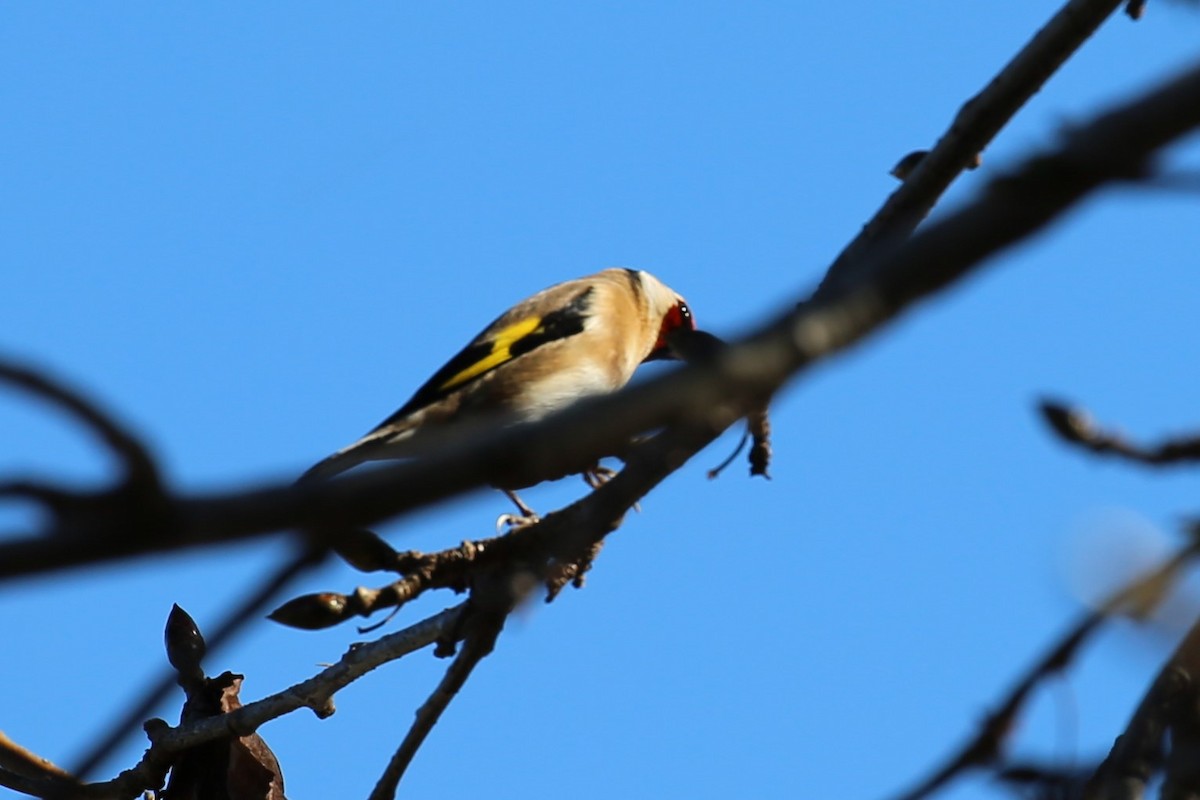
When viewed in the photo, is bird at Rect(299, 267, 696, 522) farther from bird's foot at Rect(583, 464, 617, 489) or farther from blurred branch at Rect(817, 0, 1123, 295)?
blurred branch at Rect(817, 0, 1123, 295)

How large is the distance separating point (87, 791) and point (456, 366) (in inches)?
136

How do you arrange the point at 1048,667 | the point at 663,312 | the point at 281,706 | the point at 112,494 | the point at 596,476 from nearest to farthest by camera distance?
the point at 112,494
the point at 1048,667
the point at 281,706
the point at 596,476
the point at 663,312

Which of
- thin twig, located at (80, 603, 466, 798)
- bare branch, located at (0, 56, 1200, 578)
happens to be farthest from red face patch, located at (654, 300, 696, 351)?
bare branch, located at (0, 56, 1200, 578)

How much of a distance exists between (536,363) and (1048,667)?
5.03m

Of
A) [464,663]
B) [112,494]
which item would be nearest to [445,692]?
[464,663]

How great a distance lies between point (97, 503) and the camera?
3.94 feet

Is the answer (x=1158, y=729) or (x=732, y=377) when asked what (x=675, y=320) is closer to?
(x=1158, y=729)

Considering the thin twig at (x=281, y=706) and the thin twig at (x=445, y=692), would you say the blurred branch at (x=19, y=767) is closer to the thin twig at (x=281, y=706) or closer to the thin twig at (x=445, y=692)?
the thin twig at (x=281, y=706)

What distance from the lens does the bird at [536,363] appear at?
21.0 feet

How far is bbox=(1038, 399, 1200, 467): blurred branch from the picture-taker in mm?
2207

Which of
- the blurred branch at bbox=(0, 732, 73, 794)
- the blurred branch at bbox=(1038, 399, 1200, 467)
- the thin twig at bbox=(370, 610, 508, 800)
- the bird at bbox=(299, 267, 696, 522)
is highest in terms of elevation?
the bird at bbox=(299, 267, 696, 522)

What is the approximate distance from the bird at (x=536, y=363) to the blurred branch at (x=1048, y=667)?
3844 millimetres

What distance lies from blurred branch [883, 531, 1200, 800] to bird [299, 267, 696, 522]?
3.84 m

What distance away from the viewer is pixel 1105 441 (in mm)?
2295
